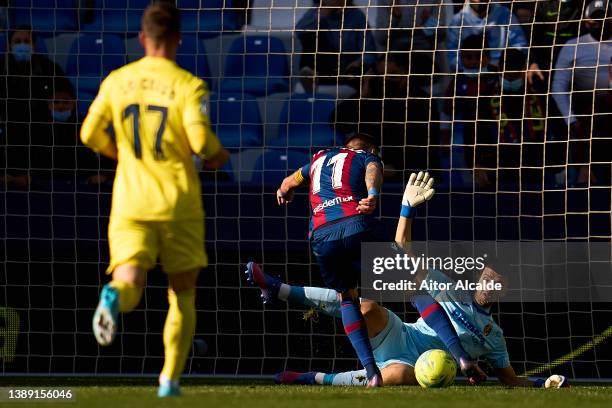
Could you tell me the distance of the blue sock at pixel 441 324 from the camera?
8.11 meters

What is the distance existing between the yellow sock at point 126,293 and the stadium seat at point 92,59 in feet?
17.7

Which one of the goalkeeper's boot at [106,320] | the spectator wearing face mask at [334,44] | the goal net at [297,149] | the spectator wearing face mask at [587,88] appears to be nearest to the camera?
the goalkeeper's boot at [106,320]

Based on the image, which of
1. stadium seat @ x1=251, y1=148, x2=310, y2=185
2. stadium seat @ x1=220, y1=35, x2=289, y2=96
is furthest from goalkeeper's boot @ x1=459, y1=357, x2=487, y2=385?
stadium seat @ x1=220, y1=35, x2=289, y2=96

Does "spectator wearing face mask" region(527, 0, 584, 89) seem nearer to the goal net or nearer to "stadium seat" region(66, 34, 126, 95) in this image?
the goal net

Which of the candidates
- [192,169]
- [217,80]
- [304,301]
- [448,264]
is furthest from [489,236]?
[192,169]

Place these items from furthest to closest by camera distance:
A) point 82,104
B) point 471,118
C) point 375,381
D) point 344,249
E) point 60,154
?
1. point 82,104
2. point 471,118
3. point 60,154
4. point 344,249
5. point 375,381

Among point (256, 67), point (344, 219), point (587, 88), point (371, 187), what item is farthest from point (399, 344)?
point (256, 67)

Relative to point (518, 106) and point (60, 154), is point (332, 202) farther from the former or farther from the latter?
point (60, 154)

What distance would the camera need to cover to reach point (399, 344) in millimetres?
8586

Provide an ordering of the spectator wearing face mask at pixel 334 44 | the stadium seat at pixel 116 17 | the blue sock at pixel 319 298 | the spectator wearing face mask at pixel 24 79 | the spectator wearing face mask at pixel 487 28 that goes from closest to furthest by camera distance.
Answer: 1. the blue sock at pixel 319 298
2. the spectator wearing face mask at pixel 24 79
3. the spectator wearing face mask at pixel 487 28
4. the spectator wearing face mask at pixel 334 44
5. the stadium seat at pixel 116 17

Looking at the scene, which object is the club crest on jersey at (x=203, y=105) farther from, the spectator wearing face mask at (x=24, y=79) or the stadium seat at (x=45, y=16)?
the stadium seat at (x=45, y=16)

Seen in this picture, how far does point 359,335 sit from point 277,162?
335 cm

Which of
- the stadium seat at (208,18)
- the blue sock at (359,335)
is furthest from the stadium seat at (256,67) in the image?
the blue sock at (359,335)

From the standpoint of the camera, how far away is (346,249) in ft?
26.8
